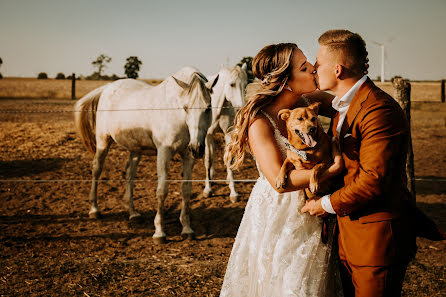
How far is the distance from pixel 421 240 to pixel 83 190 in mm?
5870

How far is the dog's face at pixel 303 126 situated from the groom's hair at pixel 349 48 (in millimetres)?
285

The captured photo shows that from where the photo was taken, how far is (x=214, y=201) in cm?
711

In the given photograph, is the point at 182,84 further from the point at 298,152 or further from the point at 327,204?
the point at 327,204

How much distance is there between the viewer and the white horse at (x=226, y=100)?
7.02m

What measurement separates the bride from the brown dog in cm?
5

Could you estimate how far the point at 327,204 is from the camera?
6.26ft

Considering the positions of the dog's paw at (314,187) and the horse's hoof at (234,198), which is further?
the horse's hoof at (234,198)

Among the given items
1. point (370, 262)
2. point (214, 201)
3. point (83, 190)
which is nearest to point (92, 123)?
point (83, 190)

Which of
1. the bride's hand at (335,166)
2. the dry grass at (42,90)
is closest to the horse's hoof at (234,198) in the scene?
the bride's hand at (335,166)

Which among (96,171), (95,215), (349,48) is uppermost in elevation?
(349,48)

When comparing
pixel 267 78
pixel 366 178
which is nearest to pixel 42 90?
pixel 267 78

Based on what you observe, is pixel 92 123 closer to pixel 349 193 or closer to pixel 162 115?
pixel 162 115

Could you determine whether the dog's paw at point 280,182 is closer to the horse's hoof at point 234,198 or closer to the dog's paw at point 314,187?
the dog's paw at point 314,187

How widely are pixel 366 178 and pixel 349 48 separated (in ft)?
2.15
